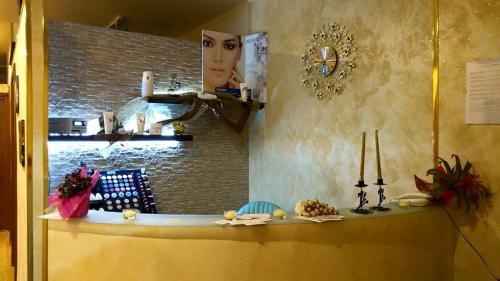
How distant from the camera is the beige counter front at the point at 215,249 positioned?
71.2 inches

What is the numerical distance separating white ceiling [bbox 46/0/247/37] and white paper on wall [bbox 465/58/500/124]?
2.66 metres

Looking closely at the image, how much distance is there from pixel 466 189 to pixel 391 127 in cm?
69

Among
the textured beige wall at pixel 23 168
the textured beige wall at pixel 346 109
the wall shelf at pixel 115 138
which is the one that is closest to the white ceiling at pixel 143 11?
the textured beige wall at pixel 346 109

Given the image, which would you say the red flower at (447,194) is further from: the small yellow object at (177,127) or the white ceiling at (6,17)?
the white ceiling at (6,17)

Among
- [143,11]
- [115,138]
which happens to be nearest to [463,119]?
[115,138]

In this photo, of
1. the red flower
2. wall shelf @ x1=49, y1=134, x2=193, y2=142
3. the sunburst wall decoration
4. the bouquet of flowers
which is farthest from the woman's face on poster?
the red flower

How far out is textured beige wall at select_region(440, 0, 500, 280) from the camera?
2283mm

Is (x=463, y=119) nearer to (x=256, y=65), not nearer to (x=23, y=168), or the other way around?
(x=256, y=65)

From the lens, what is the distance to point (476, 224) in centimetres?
236

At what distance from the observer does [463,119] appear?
7.96 feet

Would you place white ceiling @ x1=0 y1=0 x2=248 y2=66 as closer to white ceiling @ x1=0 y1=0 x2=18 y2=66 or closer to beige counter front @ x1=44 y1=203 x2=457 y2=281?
white ceiling @ x1=0 y1=0 x2=18 y2=66

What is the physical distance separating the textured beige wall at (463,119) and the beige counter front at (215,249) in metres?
0.63

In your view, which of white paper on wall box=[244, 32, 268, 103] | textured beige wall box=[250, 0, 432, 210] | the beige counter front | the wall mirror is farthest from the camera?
white paper on wall box=[244, 32, 268, 103]

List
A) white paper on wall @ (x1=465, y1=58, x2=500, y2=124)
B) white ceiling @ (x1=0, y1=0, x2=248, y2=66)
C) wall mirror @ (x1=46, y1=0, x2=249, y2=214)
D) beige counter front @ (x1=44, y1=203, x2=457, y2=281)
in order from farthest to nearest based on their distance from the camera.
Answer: white ceiling @ (x1=0, y1=0, x2=248, y2=66)
wall mirror @ (x1=46, y1=0, x2=249, y2=214)
white paper on wall @ (x1=465, y1=58, x2=500, y2=124)
beige counter front @ (x1=44, y1=203, x2=457, y2=281)
